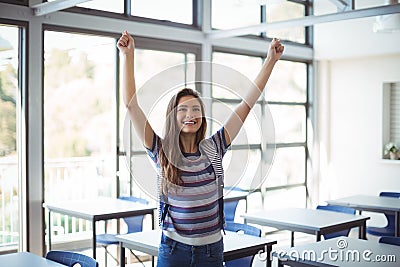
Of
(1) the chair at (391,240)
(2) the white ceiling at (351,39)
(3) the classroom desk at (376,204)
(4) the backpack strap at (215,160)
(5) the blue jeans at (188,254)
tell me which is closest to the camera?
(4) the backpack strap at (215,160)

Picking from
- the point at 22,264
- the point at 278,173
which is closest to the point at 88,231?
the point at 278,173

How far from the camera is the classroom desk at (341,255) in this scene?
2.94 m

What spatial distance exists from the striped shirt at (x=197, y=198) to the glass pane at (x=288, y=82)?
531 cm

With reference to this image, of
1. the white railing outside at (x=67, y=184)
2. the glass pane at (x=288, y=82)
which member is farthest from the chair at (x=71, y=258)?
the glass pane at (x=288, y=82)

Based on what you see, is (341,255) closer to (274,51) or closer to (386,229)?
(274,51)

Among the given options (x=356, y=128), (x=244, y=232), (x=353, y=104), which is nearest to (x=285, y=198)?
(x=356, y=128)

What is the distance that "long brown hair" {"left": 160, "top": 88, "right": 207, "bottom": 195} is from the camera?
170cm

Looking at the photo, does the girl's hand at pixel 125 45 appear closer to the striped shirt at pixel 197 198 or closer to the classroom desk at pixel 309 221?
the striped shirt at pixel 197 198

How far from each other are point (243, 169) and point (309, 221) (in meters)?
2.74

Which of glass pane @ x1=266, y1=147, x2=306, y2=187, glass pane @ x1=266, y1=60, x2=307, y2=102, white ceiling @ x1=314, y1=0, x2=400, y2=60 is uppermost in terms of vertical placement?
white ceiling @ x1=314, y1=0, x2=400, y2=60

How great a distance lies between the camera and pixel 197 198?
6.42ft

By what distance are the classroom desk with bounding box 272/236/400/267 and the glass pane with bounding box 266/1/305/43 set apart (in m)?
4.35

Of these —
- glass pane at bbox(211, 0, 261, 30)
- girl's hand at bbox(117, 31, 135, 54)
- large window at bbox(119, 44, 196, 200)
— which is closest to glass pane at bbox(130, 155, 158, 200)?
large window at bbox(119, 44, 196, 200)

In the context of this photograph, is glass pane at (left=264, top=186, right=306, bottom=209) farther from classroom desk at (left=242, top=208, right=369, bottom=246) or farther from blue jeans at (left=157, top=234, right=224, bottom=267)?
blue jeans at (left=157, top=234, right=224, bottom=267)
